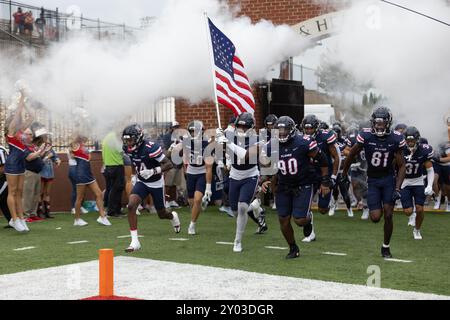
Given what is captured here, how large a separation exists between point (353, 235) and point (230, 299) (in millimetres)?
4925

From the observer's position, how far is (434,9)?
1204 centimetres

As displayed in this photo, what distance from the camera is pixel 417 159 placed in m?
10.4

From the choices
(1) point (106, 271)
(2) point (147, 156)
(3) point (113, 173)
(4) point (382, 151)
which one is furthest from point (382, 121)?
(3) point (113, 173)

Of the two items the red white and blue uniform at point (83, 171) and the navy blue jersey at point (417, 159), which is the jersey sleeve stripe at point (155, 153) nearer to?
the red white and blue uniform at point (83, 171)

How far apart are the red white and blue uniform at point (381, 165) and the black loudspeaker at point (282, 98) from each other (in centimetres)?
770

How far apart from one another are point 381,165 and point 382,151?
0.17 metres

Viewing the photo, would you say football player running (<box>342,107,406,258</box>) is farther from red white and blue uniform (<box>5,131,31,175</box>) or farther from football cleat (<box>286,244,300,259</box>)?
red white and blue uniform (<box>5,131,31,175</box>)

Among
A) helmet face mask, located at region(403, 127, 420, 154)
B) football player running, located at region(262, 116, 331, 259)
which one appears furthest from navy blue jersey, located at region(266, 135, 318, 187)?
helmet face mask, located at region(403, 127, 420, 154)

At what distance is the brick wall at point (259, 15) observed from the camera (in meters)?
15.7

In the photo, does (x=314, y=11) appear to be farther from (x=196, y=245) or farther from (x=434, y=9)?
(x=196, y=245)

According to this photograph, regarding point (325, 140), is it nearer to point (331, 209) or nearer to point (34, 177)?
point (331, 209)

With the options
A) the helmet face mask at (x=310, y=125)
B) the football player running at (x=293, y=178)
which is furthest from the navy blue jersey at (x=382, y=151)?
the helmet face mask at (x=310, y=125)

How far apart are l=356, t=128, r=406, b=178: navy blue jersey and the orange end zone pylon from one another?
160 inches
